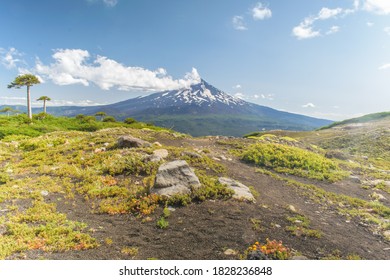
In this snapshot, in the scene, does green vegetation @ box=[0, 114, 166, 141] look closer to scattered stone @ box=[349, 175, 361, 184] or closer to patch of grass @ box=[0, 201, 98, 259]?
patch of grass @ box=[0, 201, 98, 259]

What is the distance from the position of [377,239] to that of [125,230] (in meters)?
8.83

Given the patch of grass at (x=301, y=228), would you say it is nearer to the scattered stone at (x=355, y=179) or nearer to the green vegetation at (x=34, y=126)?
the scattered stone at (x=355, y=179)

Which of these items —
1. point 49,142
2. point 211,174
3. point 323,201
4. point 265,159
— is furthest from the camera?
point 49,142

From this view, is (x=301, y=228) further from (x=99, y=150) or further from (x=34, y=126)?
(x=34, y=126)

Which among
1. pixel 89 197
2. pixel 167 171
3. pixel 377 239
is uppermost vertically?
pixel 167 171

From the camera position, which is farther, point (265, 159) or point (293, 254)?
point (265, 159)

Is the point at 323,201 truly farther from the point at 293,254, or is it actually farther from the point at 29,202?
the point at 29,202

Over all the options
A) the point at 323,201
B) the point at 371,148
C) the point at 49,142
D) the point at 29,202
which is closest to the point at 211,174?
the point at 323,201

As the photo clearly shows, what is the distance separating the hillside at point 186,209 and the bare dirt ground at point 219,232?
3 centimetres

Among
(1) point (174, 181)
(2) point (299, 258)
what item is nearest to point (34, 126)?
(1) point (174, 181)

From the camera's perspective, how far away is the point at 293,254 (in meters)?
7.34

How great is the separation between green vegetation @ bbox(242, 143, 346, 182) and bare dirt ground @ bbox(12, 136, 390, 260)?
5157 mm

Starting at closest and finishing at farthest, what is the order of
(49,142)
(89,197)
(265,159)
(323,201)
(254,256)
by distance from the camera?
(254,256) → (89,197) → (323,201) → (265,159) → (49,142)

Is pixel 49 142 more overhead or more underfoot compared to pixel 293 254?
more overhead
